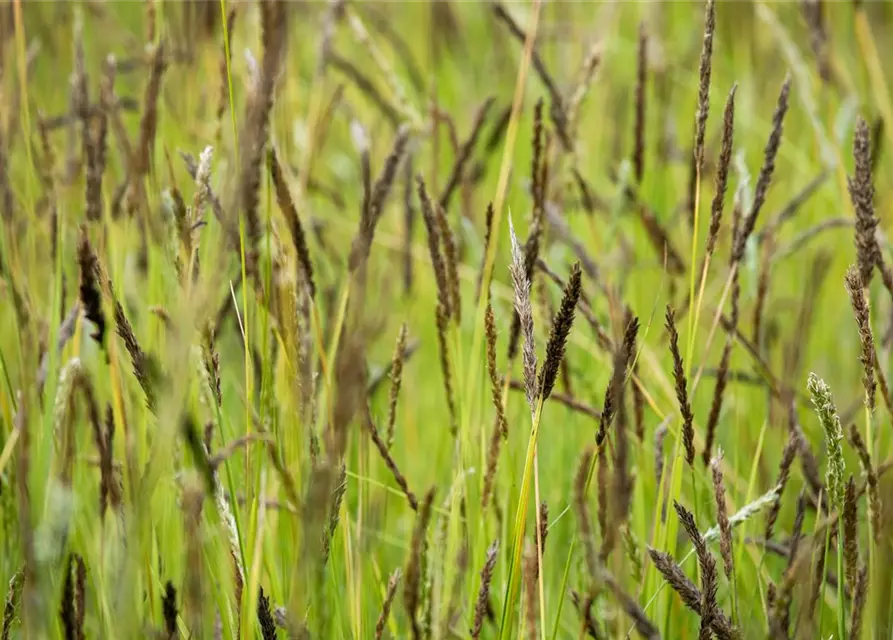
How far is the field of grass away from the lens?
27.5 inches

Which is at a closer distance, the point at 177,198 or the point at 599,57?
the point at 177,198

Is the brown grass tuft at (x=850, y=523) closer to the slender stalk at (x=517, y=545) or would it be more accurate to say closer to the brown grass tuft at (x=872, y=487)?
the brown grass tuft at (x=872, y=487)

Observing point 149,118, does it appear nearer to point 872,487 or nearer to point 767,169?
point 767,169

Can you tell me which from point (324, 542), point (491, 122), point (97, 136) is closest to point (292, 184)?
point (97, 136)

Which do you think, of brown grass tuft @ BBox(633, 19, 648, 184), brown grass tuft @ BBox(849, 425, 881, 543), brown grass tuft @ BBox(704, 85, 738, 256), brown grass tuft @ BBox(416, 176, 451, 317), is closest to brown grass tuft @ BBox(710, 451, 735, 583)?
brown grass tuft @ BBox(849, 425, 881, 543)

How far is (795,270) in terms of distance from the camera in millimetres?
2219

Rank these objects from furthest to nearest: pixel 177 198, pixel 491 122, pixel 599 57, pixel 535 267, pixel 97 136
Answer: pixel 491 122
pixel 599 57
pixel 97 136
pixel 535 267
pixel 177 198

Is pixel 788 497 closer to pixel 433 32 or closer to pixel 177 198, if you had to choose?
pixel 177 198

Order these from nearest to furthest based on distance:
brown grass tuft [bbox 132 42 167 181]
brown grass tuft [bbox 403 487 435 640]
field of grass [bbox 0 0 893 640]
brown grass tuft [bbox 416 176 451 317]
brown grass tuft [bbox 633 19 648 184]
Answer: brown grass tuft [bbox 403 487 435 640]
field of grass [bbox 0 0 893 640]
brown grass tuft [bbox 416 176 451 317]
brown grass tuft [bbox 132 42 167 181]
brown grass tuft [bbox 633 19 648 184]

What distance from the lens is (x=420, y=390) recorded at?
188 cm

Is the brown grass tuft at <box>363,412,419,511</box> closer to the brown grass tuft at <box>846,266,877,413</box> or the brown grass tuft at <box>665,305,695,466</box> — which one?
the brown grass tuft at <box>665,305,695,466</box>

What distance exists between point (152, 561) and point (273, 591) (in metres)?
0.12

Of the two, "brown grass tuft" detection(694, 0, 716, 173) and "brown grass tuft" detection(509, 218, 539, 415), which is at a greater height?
"brown grass tuft" detection(694, 0, 716, 173)

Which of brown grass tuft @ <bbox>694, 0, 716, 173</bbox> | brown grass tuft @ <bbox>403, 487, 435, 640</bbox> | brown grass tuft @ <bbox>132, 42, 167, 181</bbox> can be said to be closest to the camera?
brown grass tuft @ <bbox>403, 487, 435, 640</bbox>
